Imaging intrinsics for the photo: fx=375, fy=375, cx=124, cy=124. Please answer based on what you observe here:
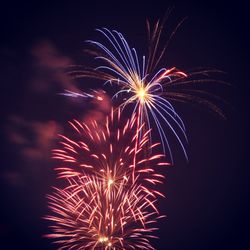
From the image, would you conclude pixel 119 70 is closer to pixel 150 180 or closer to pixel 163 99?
pixel 163 99

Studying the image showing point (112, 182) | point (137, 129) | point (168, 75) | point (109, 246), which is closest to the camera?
point (168, 75)

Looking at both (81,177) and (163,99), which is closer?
(163,99)

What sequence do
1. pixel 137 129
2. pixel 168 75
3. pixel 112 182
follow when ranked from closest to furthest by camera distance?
pixel 168 75 → pixel 137 129 → pixel 112 182

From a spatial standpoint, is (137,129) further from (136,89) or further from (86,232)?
(86,232)

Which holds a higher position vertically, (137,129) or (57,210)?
(137,129)

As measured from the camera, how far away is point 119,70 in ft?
44.2

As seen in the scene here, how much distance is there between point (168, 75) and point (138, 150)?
3.28 meters

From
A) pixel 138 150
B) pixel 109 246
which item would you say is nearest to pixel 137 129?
pixel 138 150

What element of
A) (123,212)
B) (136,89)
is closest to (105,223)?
(123,212)

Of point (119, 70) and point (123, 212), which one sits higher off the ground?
point (119, 70)

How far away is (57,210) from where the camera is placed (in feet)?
49.3

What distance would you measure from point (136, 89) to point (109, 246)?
23.7 feet

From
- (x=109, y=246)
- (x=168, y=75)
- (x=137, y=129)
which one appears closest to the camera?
(x=168, y=75)

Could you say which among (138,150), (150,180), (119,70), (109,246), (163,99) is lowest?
(109,246)
